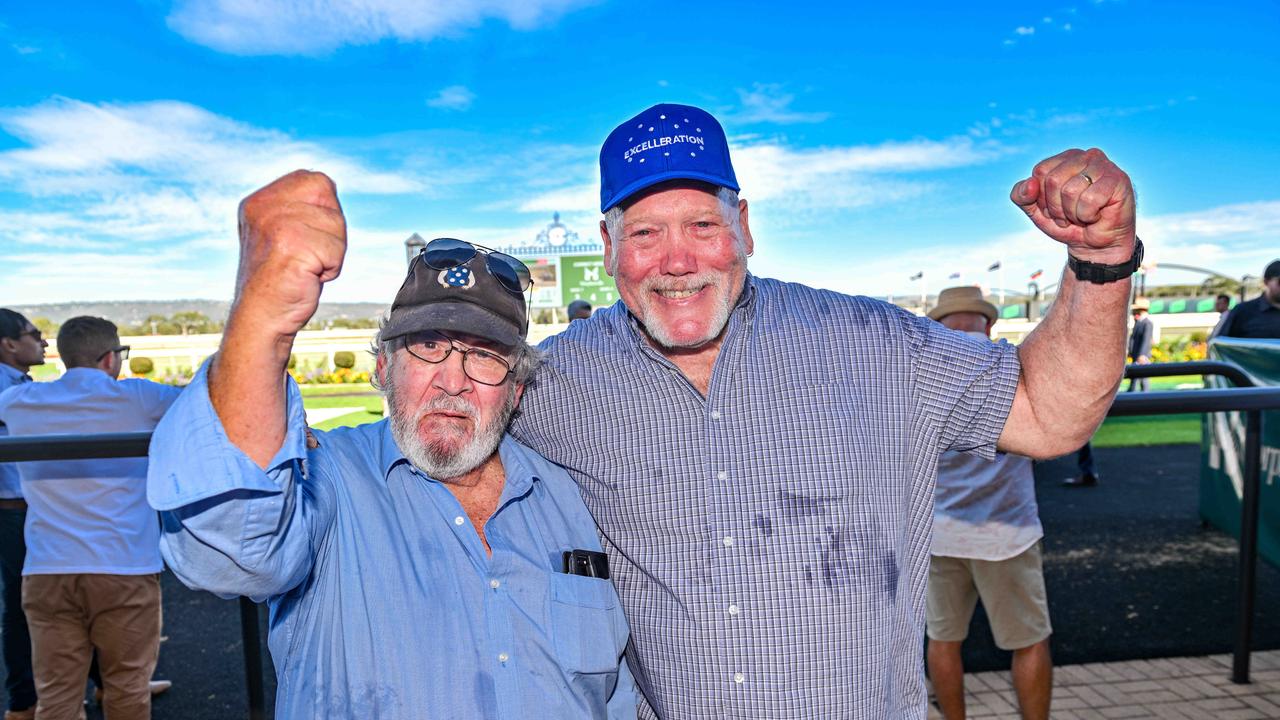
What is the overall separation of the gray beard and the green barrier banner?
4.54 metres

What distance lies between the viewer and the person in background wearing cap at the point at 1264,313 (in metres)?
7.08

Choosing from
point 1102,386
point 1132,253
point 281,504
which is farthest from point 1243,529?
point 281,504

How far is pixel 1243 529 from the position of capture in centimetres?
348

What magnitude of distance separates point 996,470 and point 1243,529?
3.61 ft

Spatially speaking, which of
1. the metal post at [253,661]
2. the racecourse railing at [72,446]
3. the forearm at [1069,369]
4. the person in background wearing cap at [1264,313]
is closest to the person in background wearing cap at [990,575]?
the forearm at [1069,369]

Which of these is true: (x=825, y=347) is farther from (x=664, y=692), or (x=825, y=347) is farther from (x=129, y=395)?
(x=129, y=395)

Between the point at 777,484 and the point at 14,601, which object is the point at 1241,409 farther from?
the point at 14,601

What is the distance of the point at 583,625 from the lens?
172 centimetres

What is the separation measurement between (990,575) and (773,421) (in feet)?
6.71

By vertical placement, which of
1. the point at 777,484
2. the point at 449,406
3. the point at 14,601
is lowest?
the point at 14,601

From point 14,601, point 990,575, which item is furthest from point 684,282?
point 14,601

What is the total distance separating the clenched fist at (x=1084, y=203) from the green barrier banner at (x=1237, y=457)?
368 cm

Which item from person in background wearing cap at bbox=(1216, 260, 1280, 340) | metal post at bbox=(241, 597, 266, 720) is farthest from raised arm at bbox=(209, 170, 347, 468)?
person in background wearing cap at bbox=(1216, 260, 1280, 340)

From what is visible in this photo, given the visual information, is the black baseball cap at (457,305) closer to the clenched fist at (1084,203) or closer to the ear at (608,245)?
the ear at (608,245)
